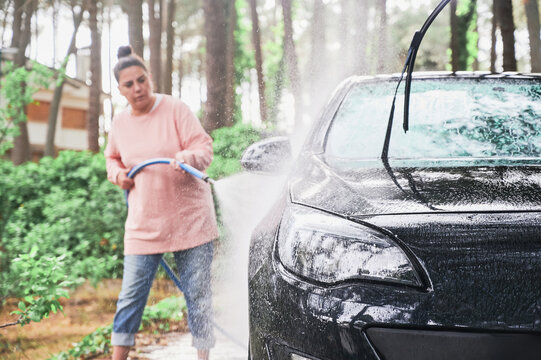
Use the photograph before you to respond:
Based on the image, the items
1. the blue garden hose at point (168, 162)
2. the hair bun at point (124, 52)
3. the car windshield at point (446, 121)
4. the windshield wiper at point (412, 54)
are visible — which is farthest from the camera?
the hair bun at point (124, 52)

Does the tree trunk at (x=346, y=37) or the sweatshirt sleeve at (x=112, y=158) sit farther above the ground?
the tree trunk at (x=346, y=37)

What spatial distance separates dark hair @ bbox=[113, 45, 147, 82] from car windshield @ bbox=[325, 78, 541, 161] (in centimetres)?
137

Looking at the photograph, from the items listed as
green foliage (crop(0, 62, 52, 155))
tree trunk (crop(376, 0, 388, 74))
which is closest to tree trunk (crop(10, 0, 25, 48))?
tree trunk (crop(376, 0, 388, 74))

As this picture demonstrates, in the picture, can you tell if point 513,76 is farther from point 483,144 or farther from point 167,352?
point 167,352

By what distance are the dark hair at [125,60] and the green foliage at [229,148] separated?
12.4 feet

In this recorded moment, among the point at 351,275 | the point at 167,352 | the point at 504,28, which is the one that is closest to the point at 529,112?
the point at 351,275

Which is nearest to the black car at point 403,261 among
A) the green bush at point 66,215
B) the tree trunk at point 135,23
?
the green bush at point 66,215

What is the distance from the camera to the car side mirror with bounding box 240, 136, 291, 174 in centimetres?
306

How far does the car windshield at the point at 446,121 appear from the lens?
267 centimetres

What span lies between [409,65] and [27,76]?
493cm

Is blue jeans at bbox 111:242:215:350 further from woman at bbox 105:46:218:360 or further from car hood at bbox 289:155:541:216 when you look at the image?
car hood at bbox 289:155:541:216

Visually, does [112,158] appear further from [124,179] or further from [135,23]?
[135,23]

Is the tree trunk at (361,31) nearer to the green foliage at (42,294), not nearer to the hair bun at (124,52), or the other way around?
the hair bun at (124,52)

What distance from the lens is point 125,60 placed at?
12.3ft
